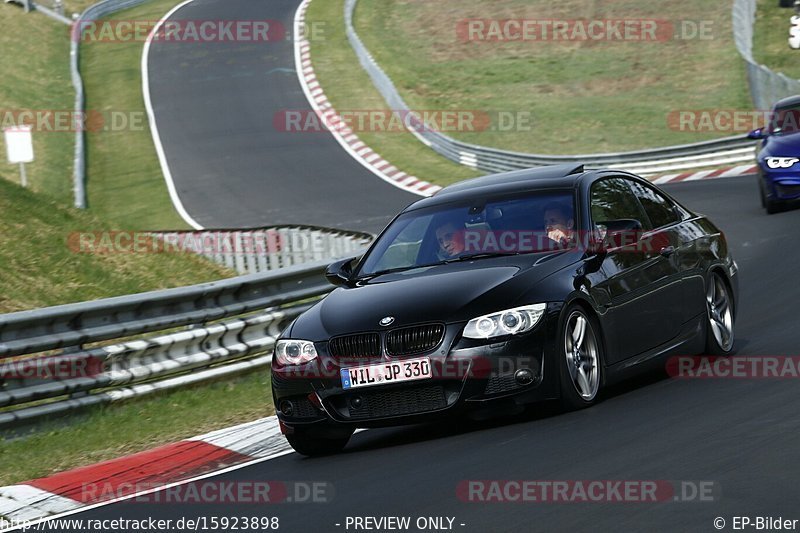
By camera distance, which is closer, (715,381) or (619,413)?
(619,413)

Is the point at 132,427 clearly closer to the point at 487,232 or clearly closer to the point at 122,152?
the point at 487,232

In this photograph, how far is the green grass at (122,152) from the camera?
3005 cm

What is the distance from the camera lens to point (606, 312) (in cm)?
823

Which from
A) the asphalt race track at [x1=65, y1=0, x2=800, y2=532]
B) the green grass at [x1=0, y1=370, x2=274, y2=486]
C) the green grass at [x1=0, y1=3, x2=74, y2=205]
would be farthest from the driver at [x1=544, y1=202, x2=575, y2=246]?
the green grass at [x1=0, y1=3, x2=74, y2=205]

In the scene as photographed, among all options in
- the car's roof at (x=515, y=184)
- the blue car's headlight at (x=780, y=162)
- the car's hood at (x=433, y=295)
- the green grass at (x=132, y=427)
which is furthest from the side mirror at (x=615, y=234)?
the blue car's headlight at (x=780, y=162)

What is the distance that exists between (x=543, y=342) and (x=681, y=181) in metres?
19.9

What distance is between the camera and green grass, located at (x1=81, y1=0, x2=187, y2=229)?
30047mm

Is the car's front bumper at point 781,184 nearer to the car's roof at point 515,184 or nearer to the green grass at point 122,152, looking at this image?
the car's roof at point 515,184

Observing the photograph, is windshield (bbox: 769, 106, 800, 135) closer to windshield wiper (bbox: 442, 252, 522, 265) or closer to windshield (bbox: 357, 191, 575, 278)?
windshield (bbox: 357, 191, 575, 278)

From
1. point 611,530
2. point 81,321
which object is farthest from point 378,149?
point 611,530

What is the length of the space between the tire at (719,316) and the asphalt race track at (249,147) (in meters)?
14.9

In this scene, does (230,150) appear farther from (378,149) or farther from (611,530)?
(611,530)

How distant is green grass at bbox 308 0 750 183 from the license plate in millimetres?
21885

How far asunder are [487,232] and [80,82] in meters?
34.6
